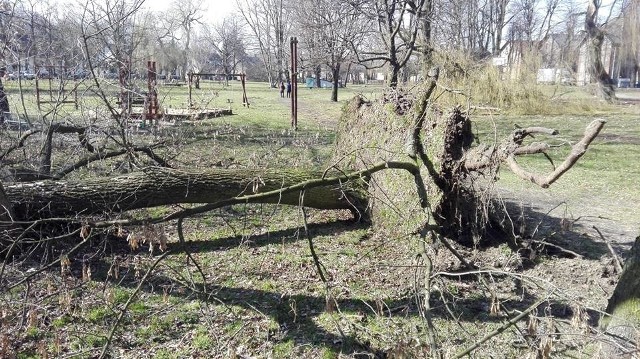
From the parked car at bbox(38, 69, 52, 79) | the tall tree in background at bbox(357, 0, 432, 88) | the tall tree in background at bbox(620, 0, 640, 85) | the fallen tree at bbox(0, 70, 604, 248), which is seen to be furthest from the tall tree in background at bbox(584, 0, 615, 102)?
the parked car at bbox(38, 69, 52, 79)

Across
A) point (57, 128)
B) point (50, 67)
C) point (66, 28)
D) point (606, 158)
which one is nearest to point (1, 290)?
point (57, 128)

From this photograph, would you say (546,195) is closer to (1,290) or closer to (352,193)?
(352,193)

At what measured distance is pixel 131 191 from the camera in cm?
505

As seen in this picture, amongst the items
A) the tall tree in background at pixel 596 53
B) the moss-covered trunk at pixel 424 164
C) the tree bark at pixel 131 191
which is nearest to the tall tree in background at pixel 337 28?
the moss-covered trunk at pixel 424 164

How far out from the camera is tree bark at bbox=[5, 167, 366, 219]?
4.83 m

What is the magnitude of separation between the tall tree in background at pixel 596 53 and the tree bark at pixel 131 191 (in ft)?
81.9

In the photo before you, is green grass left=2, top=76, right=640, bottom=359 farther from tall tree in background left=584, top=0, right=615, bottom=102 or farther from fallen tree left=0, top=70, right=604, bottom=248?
tall tree in background left=584, top=0, right=615, bottom=102

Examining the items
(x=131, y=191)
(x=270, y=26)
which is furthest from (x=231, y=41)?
(x=131, y=191)

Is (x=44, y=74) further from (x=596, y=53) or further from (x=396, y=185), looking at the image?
(x=596, y=53)

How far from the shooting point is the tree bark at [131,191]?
15.9ft

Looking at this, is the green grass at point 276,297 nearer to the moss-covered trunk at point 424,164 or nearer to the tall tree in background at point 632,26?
the moss-covered trunk at point 424,164

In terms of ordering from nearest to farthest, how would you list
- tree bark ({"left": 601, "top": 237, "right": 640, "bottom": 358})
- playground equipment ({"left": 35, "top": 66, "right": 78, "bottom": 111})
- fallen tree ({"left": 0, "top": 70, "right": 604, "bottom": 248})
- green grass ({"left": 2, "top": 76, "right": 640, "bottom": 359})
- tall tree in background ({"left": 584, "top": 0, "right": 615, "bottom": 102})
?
tree bark ({"left": 601, "top": 237, "right": 640, "bottom": 358})
green grass ({"left": 2, "top": 76, "right": 640, "bottom": 359})
fallen tree ({"left": 0, "top": 70, "right": 604, "bottom": 248})
playground equipment ({"left": 35, "top": 66, "right": 78, "bottom": 111})
tall tree in background ({"left": 584, "top": 0, "right": 615, "bottom": 102})

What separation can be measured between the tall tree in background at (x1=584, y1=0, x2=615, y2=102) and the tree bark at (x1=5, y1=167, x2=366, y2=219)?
24966mm

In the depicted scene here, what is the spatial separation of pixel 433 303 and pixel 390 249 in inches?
51.7
